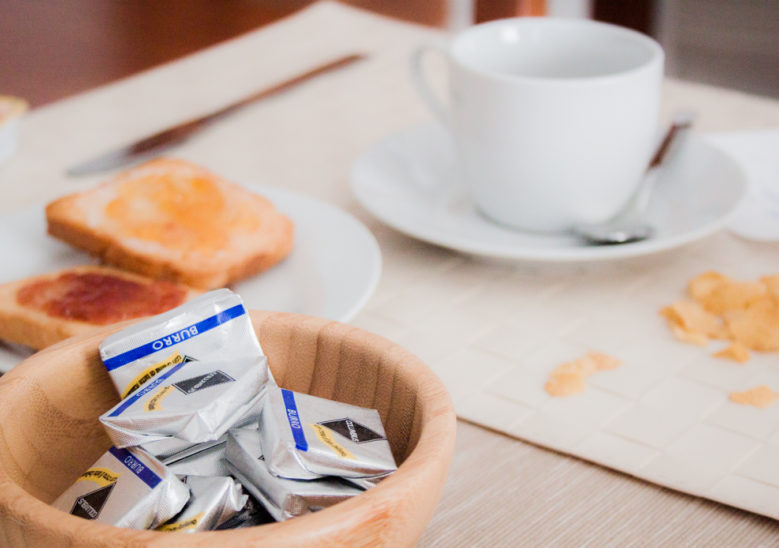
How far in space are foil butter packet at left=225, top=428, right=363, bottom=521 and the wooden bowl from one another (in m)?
0.03

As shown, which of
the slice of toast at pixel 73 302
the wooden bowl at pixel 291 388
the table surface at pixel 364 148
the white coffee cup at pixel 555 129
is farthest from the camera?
the white coffee cup at pixel 555 129

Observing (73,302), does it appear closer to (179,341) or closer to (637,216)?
Answer: (179,341)

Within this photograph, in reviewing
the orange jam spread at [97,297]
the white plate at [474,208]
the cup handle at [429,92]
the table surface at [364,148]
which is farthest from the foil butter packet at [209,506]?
the cup handle at [429,92]

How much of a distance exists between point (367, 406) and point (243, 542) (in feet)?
0.42

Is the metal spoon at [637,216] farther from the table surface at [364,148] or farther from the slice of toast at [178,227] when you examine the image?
the slice of toast at [178,227]

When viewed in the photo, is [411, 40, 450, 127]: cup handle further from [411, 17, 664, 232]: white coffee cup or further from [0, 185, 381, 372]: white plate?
[0, 185, 381, 372]: white plate

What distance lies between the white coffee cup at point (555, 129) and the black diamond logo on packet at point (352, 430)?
36cm

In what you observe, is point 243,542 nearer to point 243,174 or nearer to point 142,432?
point 142,432

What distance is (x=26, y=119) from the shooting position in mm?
930

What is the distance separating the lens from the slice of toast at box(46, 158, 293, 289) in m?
0.59

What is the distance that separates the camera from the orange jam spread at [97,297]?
518 mm

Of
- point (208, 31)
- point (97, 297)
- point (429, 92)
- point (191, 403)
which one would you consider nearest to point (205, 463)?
point (191, 403)

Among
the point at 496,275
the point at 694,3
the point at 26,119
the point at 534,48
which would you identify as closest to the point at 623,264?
the point at 496,275

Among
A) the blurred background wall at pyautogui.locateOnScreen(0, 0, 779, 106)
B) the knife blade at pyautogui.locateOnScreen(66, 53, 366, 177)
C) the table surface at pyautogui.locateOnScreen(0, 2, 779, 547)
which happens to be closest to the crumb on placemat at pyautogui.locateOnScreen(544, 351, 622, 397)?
the table surface at pyautogui.locateOnScreen(0, 2, 779, 547)
